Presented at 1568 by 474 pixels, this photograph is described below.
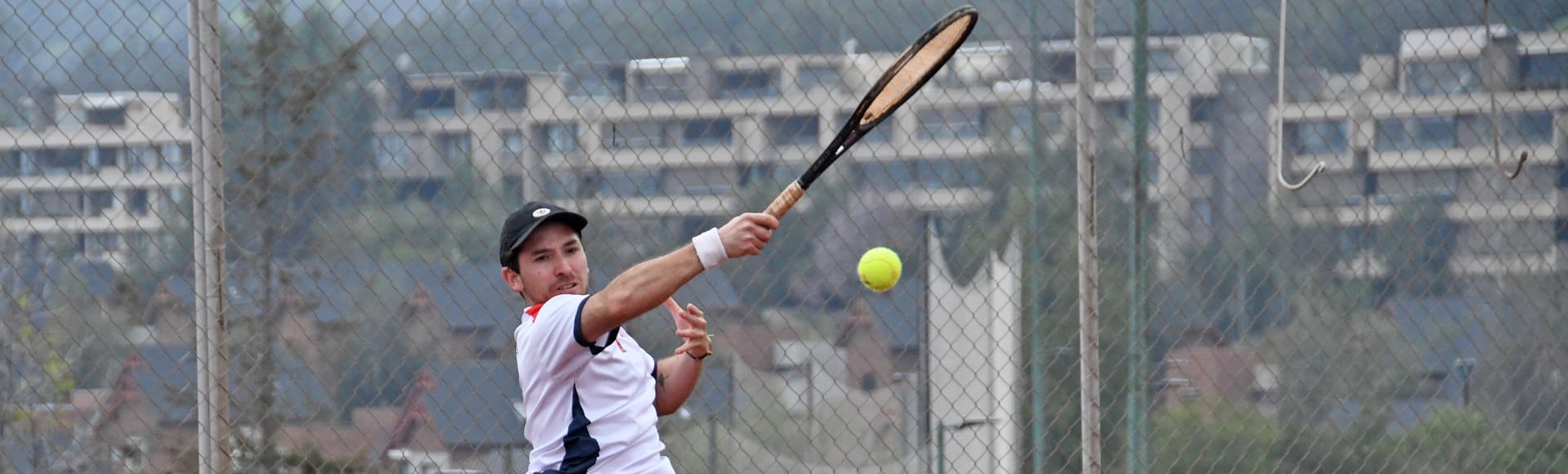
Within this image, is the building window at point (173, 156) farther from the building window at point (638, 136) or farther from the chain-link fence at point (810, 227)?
the building window at point (638, 136)

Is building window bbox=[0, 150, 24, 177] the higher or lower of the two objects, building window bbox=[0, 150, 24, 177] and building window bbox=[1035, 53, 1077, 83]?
the lower

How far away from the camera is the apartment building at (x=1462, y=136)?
5.52 meters

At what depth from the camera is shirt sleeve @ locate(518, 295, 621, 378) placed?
2.98 metres

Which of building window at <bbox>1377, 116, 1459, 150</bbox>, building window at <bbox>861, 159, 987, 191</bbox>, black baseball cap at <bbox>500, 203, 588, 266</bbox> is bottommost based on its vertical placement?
black baseball cap at <bbox>500, 203, 588, 266</bbox>

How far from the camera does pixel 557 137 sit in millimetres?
4684

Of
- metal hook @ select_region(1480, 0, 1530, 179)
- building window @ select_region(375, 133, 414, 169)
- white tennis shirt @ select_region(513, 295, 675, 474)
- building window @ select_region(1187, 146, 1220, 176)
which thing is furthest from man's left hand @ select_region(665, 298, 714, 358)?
metal hook @ select_region(1480, 0, 1530, 179)

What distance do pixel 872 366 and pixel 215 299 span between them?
7.32 feet

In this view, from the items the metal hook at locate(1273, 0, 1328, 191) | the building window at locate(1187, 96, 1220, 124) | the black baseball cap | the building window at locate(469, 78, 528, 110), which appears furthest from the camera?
the building window at locate(1187, 96, 1220, 124)

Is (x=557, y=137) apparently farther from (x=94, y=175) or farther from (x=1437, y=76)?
(x=1437, y=76)

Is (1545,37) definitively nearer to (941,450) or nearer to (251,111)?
(941,450)

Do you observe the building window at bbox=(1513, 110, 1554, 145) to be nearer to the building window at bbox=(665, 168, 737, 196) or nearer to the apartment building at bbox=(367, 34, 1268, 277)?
the apartment building at bbox=(367, 34, 1268, 277)

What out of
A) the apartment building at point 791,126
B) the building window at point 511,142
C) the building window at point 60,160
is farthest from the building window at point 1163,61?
the building window at point 60,160

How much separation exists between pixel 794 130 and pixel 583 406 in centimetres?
196

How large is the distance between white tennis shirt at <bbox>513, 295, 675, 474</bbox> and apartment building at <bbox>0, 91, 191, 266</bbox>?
1564mm
